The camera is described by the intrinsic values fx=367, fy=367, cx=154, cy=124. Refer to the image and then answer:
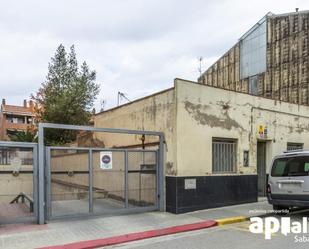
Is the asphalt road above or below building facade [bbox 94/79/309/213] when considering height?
below

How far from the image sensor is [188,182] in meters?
10.8

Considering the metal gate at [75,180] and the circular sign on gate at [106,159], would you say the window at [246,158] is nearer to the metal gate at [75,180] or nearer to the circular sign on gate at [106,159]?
the metal gate at [75,180]

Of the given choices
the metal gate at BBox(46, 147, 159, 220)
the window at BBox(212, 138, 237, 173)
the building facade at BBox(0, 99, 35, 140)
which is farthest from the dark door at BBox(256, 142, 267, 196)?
the building facade at BBox(0, 99, 35, 140)

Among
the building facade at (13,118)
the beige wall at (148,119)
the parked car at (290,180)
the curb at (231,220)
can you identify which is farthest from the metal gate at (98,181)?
the building facade at (13,118)

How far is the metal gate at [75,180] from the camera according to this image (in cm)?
899

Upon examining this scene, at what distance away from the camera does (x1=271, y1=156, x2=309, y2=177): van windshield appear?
31.8 ft

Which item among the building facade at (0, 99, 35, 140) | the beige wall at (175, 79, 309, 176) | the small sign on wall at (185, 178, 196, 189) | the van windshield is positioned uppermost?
the building facade at (0, 99, 35, 140)

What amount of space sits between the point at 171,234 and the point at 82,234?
202cm

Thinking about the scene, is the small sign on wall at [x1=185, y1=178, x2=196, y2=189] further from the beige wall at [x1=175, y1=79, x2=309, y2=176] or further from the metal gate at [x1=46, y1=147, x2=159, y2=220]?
the metal gate at [x1=46, y1=147, x2=159, y2=220]

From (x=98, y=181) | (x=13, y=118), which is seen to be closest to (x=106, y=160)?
(x=98, y=181)

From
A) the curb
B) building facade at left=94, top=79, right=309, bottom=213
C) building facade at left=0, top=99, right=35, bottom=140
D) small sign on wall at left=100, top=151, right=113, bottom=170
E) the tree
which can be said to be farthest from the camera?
building facade at left=0, top=99, right=35, bottom=140

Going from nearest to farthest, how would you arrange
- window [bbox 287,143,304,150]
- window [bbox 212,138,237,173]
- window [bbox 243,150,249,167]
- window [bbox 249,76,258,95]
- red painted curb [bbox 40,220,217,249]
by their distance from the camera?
red painted curb [bbox 40,220,217,249], window [bbox 212,138,237,173], window [bbox 243,150,249,167], window [bbox 287,143,304,150], window [bbox 249,76,258,95]

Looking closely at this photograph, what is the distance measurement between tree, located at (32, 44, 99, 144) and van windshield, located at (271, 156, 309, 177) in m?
14.9

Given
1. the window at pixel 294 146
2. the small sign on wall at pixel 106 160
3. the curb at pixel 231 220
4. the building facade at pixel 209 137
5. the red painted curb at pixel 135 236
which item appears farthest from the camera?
the window at pixel 294 146
